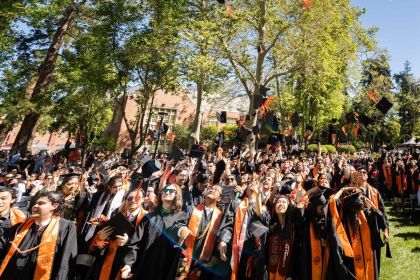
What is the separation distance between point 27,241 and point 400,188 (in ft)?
34.2

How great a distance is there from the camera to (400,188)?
9.78m

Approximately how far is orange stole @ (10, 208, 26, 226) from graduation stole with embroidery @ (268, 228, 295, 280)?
2960 mm

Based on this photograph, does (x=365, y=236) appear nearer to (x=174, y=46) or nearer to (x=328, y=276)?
(x=328, y=276)

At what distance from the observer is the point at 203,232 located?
12.4ft

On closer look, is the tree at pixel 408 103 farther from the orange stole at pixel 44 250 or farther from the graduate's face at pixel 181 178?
the orange stole at pixel 44 250

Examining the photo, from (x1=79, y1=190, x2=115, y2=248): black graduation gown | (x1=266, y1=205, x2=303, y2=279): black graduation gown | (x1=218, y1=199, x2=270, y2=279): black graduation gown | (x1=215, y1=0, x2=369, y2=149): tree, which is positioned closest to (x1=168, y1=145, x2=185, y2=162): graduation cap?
(x1=79, y1=190, x2=115, y2=248): black graduation gown

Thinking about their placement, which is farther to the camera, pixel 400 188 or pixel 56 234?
pixel 400 188

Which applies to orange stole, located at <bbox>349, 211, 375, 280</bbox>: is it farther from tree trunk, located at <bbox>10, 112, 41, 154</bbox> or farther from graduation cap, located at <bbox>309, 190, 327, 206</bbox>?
tree trunk, located at <bbox>10, 112, 41, 154</bbox>

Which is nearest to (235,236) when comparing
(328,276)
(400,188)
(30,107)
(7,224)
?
(328,276)

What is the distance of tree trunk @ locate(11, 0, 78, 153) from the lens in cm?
1463

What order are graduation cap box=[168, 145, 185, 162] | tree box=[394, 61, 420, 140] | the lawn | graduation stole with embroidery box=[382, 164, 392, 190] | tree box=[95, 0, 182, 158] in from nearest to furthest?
1. the lawn
2. graduation cap box=[168, 145, 185, 162]
3. graduation stole with embroidery box=[382, 164, 392, 190]
4. tree box=[95, 0, 182, 158]
5. tree box=[394, 61, 420, 140]

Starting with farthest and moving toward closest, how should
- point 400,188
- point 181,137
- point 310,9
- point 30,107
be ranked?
point 181,137
point 310,9
point 30,107
point 400,188

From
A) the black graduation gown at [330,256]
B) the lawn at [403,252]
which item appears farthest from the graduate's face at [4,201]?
the lawn at [403,252]

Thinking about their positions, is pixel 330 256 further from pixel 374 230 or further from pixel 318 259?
pixel 374 230
